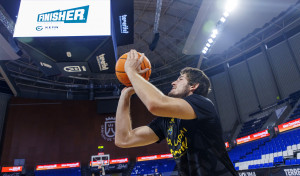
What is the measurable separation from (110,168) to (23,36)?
45.9ft

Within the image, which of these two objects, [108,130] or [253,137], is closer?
[253,137]

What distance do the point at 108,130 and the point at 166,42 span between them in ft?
28.0

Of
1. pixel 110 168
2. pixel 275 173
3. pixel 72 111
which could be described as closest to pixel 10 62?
pixel 72 111

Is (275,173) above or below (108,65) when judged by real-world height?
below

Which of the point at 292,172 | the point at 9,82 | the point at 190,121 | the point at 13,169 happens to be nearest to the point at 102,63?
the point at 190,121

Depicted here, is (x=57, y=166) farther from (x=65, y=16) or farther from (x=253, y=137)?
(x=65, y=16)

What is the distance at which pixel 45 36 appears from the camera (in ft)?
9.59

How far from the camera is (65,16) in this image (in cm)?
302

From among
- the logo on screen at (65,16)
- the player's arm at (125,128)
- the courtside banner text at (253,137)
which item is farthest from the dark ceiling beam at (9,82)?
the courtside banner text at (253,137)

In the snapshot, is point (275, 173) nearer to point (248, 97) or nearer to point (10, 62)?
point (248, 97)

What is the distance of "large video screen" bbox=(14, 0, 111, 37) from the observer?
116 inches

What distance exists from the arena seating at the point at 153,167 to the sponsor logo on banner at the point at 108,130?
3095mm

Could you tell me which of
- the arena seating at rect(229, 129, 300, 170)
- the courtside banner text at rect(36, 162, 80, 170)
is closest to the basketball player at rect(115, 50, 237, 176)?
the arena seating at rect(229, 129, 300, 170)

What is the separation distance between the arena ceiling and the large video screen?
4.16 metres
